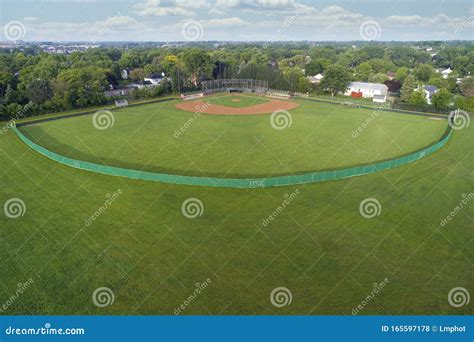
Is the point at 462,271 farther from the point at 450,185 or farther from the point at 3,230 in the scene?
the point at 3,230

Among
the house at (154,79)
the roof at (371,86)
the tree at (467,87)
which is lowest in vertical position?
the house at (154,79)

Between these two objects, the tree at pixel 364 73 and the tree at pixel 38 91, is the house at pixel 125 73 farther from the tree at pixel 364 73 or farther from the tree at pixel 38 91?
the tree at pixel 364 73

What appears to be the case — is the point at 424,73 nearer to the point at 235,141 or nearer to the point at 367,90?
the point at 367,90

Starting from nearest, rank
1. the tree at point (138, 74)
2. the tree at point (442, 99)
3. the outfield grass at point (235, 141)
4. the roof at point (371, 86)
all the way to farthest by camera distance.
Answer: the outfield grass at point (235, 141) → the tree at point (442, 99) → the roof at point (371, 86) → the tree at point (138, 74)

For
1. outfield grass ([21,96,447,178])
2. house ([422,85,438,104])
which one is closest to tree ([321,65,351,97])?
house ([422,85,438,104])

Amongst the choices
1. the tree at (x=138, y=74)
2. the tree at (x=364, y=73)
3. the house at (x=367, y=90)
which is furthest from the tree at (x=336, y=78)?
the tree at (x=138, y=74)
